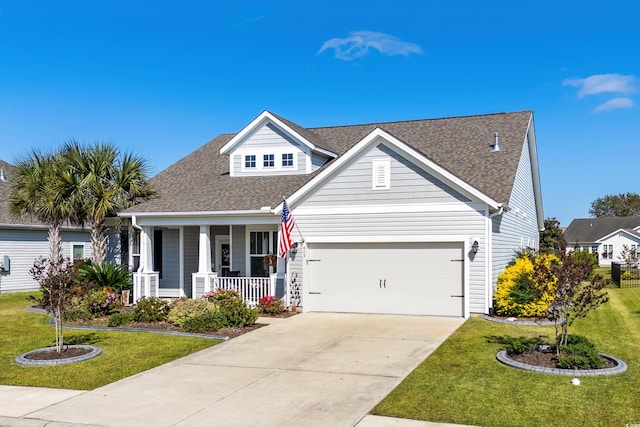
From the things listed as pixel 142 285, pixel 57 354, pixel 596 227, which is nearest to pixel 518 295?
pixel 57 354

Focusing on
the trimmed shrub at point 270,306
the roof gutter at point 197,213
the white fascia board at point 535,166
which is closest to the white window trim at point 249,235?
the roof gutter at point 197,213

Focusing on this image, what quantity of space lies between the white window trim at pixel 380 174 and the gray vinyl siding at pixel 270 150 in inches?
196

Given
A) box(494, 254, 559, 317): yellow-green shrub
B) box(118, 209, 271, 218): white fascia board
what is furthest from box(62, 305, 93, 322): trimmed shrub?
box(494, 254, 559, 317): yellow-green shrub

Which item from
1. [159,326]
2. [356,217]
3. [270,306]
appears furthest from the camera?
[356,217]

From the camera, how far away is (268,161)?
852 inches

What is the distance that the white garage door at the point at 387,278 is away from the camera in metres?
16.0

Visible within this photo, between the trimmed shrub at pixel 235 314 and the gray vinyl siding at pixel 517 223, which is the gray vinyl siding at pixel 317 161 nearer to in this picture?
the gray vinyl siding at pixel 517 223

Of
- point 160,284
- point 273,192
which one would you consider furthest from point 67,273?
point 160,284

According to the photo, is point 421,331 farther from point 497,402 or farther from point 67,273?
point 67,273

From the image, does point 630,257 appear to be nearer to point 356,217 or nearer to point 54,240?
point 356,217

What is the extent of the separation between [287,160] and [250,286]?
534 cm

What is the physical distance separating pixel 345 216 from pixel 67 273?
791 cm

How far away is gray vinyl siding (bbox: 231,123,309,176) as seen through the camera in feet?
69.5

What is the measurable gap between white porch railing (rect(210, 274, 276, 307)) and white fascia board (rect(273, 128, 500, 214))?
7.59 feet
